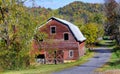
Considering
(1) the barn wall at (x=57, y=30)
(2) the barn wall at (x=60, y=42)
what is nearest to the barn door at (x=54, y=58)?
A: (2) the barn wall at (x=60, y=42)

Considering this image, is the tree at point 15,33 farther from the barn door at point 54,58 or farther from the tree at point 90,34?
the tree at point 90,34

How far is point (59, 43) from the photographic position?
194 ft

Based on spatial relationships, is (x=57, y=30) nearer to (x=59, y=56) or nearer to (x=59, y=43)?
(x=59, y=43)

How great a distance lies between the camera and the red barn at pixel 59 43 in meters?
57.6

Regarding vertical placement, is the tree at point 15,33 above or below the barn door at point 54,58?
above

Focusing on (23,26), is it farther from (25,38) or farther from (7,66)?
(7,66)

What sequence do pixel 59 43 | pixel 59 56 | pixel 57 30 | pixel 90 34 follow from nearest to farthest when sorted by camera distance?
1. pixel 59 56
2. pixel 57 30
3. pixel 59 43
4. pixel 90 34

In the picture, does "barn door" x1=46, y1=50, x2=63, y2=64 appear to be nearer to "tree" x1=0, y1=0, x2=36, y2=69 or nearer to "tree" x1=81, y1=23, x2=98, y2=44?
"tree" x1=0, y1=0, x2=36, y2=69

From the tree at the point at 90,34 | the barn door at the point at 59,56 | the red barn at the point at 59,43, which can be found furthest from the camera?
the tree at the point at 90,34

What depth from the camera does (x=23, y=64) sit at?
3944cm

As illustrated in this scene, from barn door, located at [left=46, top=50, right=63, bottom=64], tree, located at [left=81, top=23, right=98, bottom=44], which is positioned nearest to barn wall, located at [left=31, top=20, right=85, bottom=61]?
barn door, located at [left=46, top=50, right=63, bottom=64]

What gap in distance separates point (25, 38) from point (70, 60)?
70.5 ft

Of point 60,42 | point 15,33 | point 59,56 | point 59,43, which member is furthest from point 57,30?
point 15,33

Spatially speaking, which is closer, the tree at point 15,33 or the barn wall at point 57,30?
the tree at point 15,33
